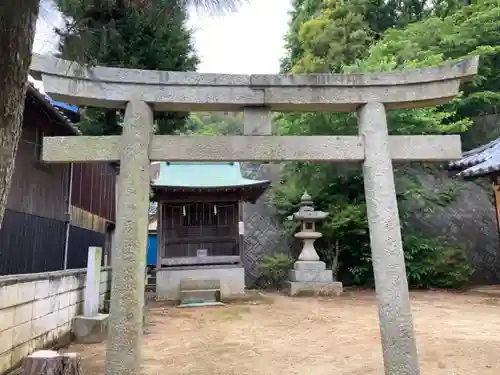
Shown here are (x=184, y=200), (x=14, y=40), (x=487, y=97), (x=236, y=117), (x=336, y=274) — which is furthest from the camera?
(x=236, y=117)

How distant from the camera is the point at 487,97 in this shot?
17.3 meters

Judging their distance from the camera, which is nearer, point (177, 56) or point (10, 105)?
point (10, 105)

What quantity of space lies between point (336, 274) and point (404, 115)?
622 cm

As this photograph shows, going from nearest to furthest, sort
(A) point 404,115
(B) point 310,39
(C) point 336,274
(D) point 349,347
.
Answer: (D) point 349,347 → (A) point 404,115 → (C) point 336,274 → (B) point 310,39

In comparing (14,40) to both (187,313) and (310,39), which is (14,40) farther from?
(310,39)

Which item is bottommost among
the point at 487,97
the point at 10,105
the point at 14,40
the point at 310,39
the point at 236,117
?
the point at 10,105

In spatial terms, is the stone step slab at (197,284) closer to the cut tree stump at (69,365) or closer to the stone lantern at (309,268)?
the stone lantern at (309,268)

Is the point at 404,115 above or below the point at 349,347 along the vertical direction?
above

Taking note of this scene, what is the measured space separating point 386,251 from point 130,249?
2675mm

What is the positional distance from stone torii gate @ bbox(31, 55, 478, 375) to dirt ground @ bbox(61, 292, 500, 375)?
1298 millimetres

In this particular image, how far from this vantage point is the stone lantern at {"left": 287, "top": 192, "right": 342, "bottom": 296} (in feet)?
45.7

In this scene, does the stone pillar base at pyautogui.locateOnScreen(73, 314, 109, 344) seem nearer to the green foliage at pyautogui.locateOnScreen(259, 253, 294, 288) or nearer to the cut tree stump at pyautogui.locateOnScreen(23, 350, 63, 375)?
the cut tree stump at pyautogui.locateOnScreen(23, 350, 63, 375)

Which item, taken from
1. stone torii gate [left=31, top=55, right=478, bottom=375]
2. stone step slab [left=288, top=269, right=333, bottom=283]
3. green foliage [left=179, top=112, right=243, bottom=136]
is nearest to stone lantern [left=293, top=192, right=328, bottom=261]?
stone step slab [left=288, top=269, right=333, bottom=283]

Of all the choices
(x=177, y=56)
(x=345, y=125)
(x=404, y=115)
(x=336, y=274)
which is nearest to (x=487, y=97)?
(x=404, y=115)
